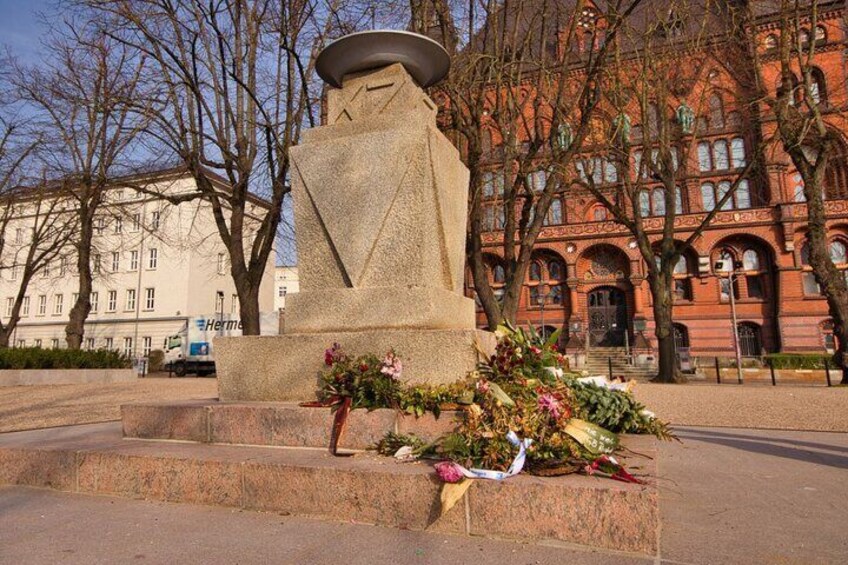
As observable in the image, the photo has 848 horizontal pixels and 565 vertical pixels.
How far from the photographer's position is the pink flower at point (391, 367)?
12.6ft

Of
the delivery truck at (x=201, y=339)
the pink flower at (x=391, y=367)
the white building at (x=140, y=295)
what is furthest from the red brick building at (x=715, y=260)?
the pink flower at (x=391, y=367)

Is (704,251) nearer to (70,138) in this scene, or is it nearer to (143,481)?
(70,138)

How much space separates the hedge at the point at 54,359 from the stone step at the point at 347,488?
717 inches

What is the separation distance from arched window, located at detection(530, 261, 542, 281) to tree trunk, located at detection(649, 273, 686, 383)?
22.9m

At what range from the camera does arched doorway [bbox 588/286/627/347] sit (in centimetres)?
3916

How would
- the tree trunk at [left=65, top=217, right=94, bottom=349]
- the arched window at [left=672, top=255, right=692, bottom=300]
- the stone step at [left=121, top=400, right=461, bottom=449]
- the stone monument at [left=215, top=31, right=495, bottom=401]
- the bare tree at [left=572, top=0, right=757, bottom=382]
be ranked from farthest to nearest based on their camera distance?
the arched window at [left=672, top=255, right=692, bottom=300]
the tree trunk at [left=65, top=217, right=94, bottom=349]
the bare tree at [left=572, top=0, right=757, bottom=382]
the stone monument at [left=215, top=31, right=495, bottom=401]
the stone step at [left=121, top=400, right=461, bottom=449]

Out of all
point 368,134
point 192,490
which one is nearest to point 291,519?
point 192,490

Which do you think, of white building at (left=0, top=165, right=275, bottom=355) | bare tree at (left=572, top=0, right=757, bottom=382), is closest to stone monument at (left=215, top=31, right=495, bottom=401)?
bare tree at (left=572, top=0, right=757, bottom=382)

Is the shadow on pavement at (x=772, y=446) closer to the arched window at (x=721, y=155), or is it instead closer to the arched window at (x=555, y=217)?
the arched window at (x=555, y=217)

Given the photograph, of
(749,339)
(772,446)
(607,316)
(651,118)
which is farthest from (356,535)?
(749,339)

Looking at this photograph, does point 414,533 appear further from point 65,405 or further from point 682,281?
point 682,281

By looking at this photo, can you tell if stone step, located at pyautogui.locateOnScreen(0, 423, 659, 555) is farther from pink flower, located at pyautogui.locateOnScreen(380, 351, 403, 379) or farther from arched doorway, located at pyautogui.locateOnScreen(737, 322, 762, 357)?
arched doorway, located at pyautogui.locateOnScreen(737, 322, 762, 357)

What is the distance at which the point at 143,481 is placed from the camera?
137 inches

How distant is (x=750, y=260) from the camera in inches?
1491
